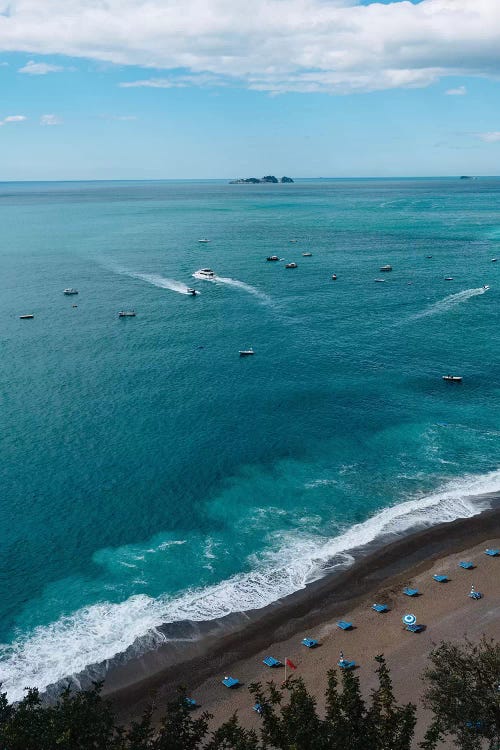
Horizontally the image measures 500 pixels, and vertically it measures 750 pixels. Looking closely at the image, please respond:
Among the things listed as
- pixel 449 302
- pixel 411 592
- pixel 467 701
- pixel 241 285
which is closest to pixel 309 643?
pixel 411 592

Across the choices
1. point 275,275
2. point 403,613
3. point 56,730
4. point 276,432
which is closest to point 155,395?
point 276,432

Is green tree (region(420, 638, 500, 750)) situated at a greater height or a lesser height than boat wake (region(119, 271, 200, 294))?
lesser

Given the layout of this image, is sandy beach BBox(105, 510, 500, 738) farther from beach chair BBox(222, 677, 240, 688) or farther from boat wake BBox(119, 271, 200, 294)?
boat wake BBox(119, 271, 200, 294)

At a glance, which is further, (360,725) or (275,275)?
(275,275)

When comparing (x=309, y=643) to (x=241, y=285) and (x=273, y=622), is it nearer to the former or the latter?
(x=273, y=622)

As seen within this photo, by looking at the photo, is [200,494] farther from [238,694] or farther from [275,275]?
[275,275]

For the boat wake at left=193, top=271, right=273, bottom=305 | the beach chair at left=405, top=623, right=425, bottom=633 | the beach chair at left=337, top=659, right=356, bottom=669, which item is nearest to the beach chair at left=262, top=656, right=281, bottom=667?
the beach chair at left=337, top=659, right=356, bottom=669
